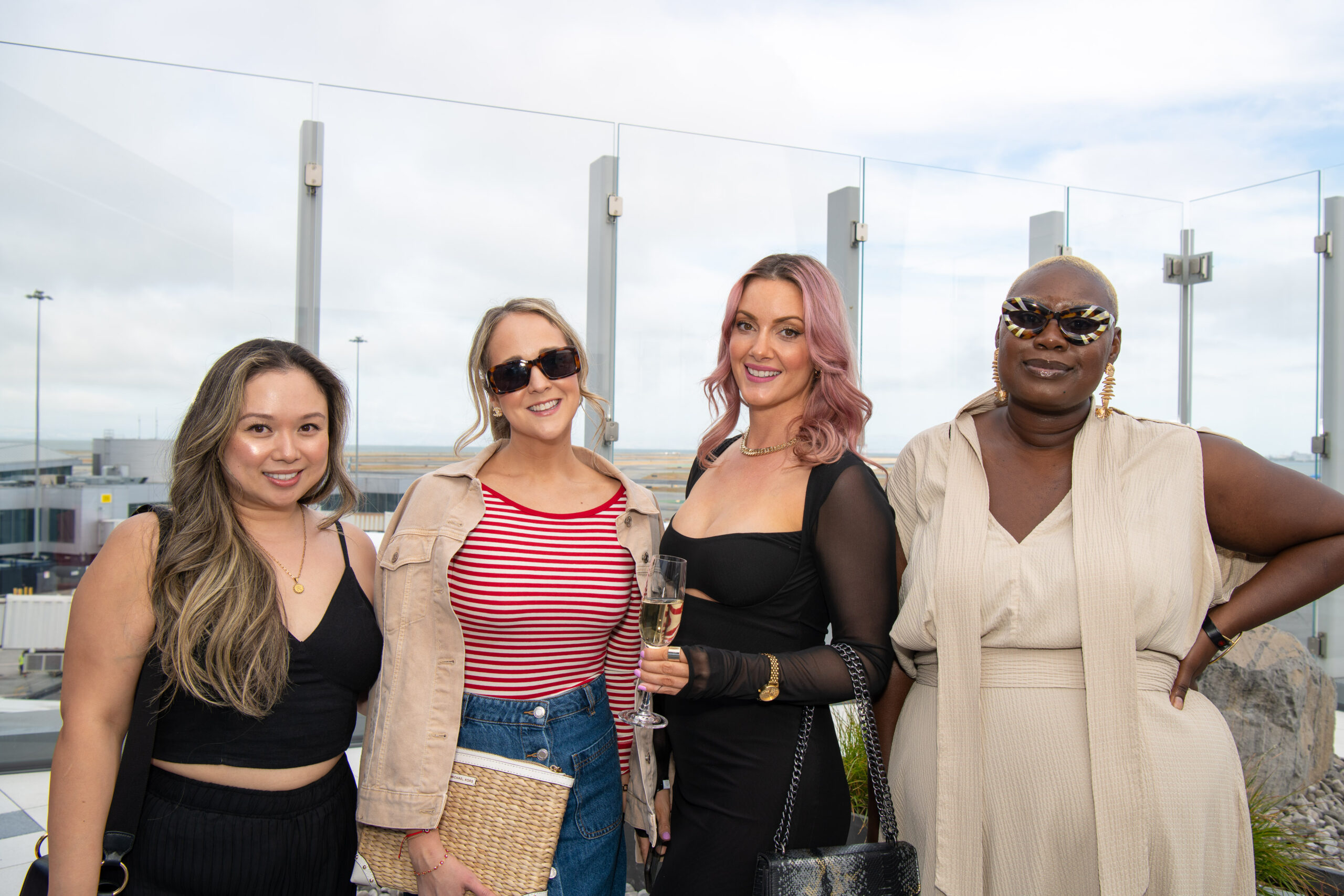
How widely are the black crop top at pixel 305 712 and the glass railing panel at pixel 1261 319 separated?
21.6ft

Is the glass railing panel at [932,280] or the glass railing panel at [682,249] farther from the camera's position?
the glass railing panel at [932,280]

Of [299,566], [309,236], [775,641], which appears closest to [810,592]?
[775,641]

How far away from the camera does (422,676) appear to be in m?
1.90

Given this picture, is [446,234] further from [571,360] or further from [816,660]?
[816,660]

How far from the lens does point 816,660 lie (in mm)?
1806

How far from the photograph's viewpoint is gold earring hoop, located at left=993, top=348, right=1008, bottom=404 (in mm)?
2059

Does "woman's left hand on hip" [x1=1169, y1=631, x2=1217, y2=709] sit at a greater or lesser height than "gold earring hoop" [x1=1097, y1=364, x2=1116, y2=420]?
lesser

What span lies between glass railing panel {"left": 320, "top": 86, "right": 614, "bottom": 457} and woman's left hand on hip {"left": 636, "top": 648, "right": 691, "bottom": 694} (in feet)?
11.5

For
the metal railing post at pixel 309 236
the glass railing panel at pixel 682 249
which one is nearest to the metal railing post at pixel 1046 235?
the glass railing panel at pixel 682 249

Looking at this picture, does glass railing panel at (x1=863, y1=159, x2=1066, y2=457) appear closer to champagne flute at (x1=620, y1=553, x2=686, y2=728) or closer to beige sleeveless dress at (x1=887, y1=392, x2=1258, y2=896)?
beige sleeveless dress at (x1=887, y1=392, x2=1258, y2=896)

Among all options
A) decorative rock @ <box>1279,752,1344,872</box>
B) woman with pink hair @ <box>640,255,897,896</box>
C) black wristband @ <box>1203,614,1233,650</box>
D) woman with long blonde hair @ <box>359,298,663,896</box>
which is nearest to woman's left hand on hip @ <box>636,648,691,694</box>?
woman with pink hair @ <box>640,255,897,896</box>

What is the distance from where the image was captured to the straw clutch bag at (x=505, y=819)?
183cm

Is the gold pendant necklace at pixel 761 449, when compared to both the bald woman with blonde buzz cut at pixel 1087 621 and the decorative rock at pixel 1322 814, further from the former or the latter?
the decorative rock at pixel 1322 814

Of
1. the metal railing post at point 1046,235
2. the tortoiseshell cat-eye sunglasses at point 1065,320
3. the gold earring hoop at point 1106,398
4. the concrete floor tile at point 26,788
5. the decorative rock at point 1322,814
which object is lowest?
the concrete floor tile at point 26,788
